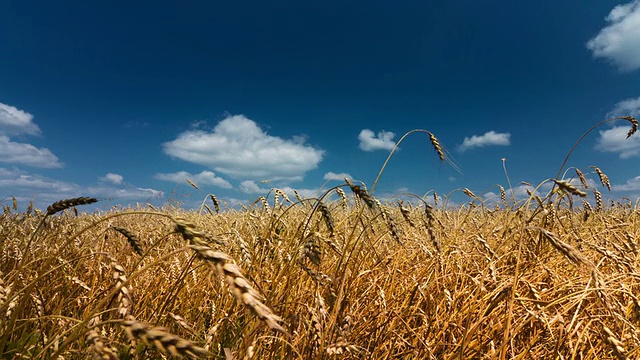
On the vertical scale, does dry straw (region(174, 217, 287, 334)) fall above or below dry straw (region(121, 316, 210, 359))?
above

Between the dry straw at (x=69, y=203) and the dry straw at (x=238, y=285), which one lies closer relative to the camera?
the dry straw at (x=238, y=285)

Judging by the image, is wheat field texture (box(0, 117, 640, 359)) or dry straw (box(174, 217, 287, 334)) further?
wheat field texture (box(0, 117, 640, 359))

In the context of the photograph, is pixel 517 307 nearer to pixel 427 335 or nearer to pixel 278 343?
pixel 427 335

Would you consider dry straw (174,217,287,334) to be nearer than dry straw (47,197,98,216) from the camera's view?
Yes

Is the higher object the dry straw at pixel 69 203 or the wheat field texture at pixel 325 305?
the dry straw at pixel 69 203

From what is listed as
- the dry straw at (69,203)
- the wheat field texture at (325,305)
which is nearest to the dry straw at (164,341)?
the wheat field texture at (325,305)

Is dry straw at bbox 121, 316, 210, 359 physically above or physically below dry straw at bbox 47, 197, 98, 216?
below

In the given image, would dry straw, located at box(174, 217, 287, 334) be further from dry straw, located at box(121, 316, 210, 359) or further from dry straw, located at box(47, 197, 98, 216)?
dry straw, located at box(47, 197, 98, 216)

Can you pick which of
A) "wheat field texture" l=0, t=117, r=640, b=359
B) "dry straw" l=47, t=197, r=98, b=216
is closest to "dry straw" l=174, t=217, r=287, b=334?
"wheat field texture" l=0, t=117, r=640, b=359

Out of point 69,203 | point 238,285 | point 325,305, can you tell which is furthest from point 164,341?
point 325,305

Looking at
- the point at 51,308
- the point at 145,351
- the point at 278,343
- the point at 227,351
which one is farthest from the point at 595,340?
the point at 51,308

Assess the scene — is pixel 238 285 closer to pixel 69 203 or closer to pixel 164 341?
pixel 164 341

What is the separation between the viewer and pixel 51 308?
98.0 inches

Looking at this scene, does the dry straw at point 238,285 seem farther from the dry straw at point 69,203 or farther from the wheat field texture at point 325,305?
the dry straw at point 69,203
